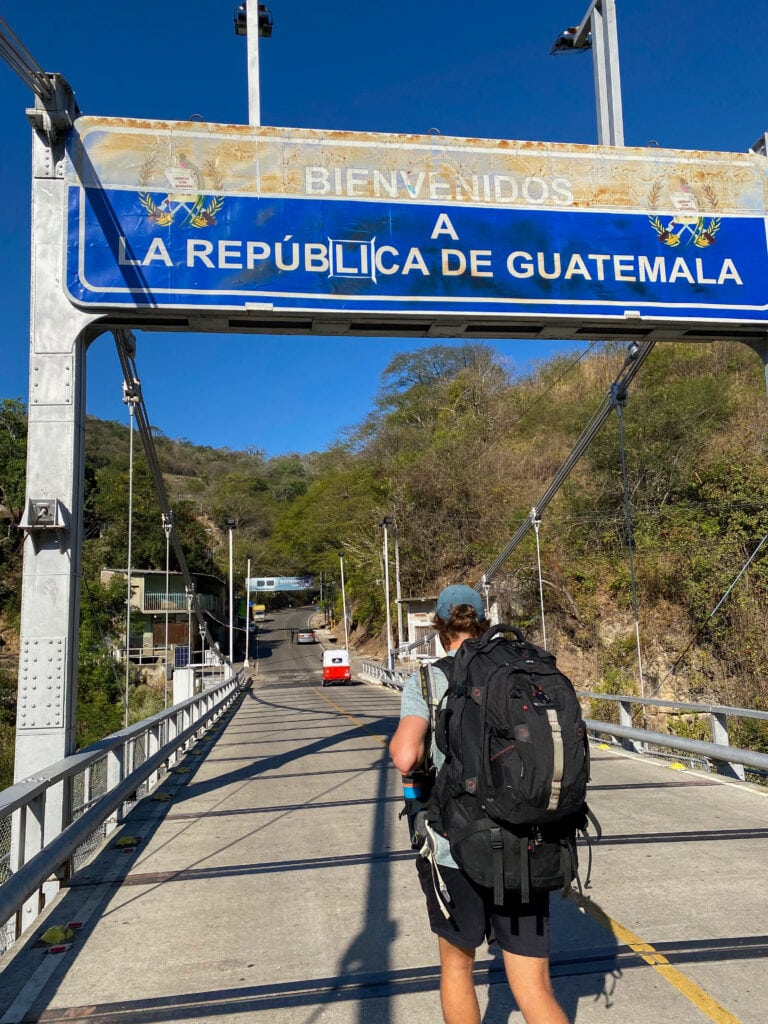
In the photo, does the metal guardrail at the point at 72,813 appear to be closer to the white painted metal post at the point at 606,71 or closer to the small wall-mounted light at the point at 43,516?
the small wall-mounted light at the point at 43,516

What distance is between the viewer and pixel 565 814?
243 cm

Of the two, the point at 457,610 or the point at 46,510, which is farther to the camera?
the point at 46,510

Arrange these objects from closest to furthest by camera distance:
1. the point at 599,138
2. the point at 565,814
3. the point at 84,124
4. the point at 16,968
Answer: the point at 565,814
the point at 16,968
the point at 84,124
the point at 599,138

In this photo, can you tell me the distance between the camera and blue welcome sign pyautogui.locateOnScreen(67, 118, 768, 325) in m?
8.61

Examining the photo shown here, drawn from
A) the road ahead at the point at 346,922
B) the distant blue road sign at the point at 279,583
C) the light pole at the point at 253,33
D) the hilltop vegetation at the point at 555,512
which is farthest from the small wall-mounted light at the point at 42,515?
the distant blue road sign at the point at 279,583

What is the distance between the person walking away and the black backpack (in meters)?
0.11

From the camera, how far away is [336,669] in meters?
40.5

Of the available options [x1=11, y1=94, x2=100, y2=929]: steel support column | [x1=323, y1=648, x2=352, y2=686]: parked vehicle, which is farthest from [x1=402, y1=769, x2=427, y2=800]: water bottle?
[x1=323, y1=648, x2=352, y2=686]: parked vehicle

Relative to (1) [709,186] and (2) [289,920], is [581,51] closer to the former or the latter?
(1) [709,186]

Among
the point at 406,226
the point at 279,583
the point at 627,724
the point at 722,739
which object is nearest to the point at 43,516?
the point at 406,226

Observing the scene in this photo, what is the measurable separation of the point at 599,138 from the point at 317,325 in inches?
176

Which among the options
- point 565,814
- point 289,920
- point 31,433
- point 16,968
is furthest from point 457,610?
point 31,433

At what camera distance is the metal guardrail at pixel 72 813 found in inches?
174

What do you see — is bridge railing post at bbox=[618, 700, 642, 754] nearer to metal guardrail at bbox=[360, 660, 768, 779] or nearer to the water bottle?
metal guardrail at bbox=[360, 660, 768, 779]
